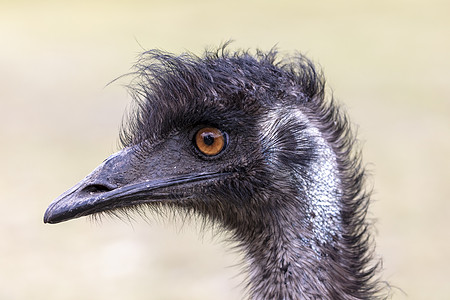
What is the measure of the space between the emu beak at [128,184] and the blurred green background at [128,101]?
621 mm

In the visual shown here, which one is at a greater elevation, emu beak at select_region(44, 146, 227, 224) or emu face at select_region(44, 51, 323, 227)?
emu face at select_region(44, 51, 323, 227)

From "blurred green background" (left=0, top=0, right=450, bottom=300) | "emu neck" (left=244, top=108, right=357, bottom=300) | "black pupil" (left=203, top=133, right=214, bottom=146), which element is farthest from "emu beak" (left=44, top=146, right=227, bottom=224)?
"blurred green background" (left=0, top=0, right=450, bottom=300)

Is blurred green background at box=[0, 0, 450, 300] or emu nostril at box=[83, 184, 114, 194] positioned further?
blurred green background at box=[0, 0, 450, 300]

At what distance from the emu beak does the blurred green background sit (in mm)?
621

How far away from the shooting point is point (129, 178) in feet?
7.96

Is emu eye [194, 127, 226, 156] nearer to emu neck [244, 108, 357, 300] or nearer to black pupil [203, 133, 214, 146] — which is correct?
black pupil [203, 133, 214, 146]

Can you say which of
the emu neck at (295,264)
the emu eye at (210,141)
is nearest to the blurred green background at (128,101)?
the emu neck at (295,264)

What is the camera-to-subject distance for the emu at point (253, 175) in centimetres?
244

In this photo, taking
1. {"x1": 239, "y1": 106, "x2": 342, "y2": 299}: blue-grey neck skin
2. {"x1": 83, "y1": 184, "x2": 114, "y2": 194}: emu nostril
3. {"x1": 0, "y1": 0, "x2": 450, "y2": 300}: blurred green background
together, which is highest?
{"x1": 0, "y1": 0, "x2": 450, "y2": 300}: blurred green background

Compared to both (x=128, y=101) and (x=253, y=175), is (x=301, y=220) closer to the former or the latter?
(x=253, y=175)

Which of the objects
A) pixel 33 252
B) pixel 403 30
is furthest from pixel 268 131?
pixel 403 30

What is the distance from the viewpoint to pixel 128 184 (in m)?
2.42

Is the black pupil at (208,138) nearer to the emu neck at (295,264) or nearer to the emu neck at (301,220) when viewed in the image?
the emu neck at (301,220)

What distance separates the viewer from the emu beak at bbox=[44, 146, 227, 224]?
2354mm
